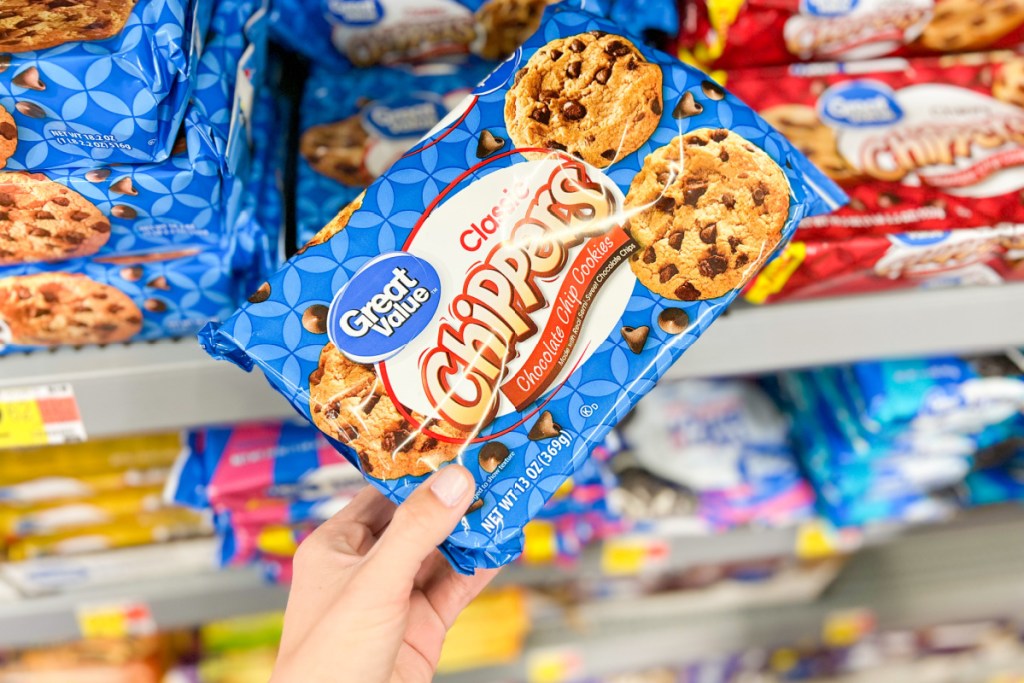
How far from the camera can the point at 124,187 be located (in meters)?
0.60

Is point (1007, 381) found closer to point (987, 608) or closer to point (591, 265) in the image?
point (591, 265)

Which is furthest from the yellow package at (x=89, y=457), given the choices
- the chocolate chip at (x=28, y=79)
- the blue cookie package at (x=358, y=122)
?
the chocolate chip at (x=28, y=79)

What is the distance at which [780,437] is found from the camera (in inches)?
45.5

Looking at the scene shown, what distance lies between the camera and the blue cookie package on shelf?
1.78 ft

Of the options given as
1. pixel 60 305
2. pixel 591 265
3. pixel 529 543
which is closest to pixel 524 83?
pixel 591 265

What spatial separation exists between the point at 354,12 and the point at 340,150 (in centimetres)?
15

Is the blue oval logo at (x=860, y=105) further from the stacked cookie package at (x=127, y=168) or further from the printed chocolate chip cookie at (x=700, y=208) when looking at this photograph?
the stacked cookie package at (x=127, y=168)

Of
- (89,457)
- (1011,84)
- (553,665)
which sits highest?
(1011,84)

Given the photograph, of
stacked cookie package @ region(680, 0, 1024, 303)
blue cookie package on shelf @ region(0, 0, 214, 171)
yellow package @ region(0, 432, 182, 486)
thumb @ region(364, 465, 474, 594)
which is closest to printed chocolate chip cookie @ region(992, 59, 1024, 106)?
stacked cookie package @ region(680, 0, 1024, 303)

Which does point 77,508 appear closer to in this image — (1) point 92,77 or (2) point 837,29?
(1) point 92,77

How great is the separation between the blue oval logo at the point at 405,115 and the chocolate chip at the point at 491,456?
0.37 metres

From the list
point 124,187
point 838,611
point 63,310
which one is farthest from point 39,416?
point 838,611

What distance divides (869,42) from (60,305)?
2.90 ft

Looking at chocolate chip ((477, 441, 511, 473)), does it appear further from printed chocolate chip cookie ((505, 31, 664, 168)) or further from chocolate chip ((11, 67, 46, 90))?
chocolate chip ((11, 67, 46, 90))
